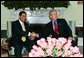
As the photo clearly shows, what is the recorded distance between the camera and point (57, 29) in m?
4.91

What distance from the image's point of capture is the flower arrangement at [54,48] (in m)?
2.46

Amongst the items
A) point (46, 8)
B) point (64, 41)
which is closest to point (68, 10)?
point (46, 8)

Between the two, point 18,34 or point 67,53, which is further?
point 18,34

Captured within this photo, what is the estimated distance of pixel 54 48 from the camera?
2.50 metres

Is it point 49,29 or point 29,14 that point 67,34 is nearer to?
point 49,29

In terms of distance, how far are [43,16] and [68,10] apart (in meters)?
0.67

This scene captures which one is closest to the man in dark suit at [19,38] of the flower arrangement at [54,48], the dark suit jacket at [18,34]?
the dark suit jacket at [18,34]

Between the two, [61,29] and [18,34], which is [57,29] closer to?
[61,29]

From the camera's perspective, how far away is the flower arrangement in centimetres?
246

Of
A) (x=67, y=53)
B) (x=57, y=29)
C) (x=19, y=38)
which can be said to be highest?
(x=67, y=53)

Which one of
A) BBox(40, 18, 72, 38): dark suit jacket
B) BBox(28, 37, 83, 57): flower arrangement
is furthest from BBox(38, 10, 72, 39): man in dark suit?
BBox(28, 37, 83, 57): flower arrangement

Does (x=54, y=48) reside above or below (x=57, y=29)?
above

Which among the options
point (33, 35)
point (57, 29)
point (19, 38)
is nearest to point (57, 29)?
point (57, 29)

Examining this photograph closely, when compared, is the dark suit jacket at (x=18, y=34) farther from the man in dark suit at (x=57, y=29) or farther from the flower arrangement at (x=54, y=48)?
the flower arrangement at (x=54, y=48)
